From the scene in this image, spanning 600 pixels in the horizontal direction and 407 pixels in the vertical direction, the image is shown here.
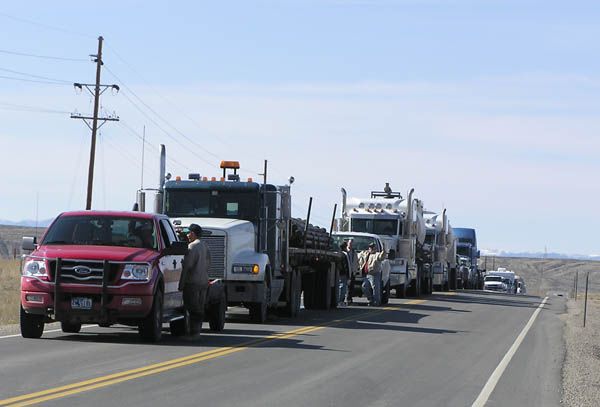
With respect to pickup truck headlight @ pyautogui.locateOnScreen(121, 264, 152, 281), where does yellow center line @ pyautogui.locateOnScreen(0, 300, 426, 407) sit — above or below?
below

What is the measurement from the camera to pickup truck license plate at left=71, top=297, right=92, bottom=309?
1859 centimetres

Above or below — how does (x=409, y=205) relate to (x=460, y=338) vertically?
above

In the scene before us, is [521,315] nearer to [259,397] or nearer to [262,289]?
[262,289]

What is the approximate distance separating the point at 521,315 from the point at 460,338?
41.2 feet

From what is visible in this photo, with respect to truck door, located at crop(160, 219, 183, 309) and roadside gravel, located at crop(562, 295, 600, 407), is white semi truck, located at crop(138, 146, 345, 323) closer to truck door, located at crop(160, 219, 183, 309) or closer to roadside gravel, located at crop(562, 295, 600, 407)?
truck door, located at crop(160, 219, 183, 309)

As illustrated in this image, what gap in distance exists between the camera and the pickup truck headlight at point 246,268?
2444cm

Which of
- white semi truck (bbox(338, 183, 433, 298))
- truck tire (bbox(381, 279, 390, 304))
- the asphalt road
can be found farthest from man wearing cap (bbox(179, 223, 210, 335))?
white semi truck (bbox(338, 183, 433, 298))

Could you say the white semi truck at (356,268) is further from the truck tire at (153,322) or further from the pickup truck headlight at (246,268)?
the truck tire at (153,322)

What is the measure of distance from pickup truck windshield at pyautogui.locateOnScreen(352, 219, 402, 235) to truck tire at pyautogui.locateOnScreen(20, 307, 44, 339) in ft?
88.5

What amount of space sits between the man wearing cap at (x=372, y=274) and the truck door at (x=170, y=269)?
54.4ft

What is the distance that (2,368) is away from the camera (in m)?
14.7

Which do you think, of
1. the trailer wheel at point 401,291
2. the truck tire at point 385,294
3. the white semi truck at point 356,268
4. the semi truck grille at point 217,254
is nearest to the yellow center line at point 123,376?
the semi truck grille at point 217,254

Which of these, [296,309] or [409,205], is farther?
[409,205]

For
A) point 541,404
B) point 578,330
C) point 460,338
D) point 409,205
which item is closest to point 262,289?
point 460,338
